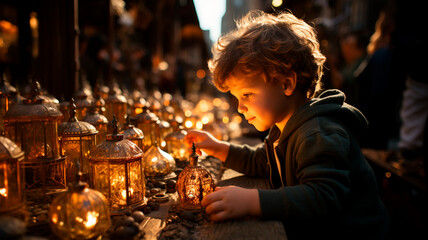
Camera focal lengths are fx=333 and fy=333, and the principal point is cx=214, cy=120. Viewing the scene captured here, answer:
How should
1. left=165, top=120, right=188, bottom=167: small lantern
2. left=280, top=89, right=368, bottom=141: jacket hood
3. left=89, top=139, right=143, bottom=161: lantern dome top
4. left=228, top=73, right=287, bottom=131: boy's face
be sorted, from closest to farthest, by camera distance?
→ 1. left=89, top=139, right=143, bottom=161: lantern dome top
2. left=280, top=89, right=368, bottom=141: jacket hood
3. left=228, top=73, right=287, bottom=131: boy's face
4. left=165, top=120, right=188, bottom=167: small lantern

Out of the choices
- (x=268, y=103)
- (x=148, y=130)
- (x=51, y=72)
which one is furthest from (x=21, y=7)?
(x=268, y=103)

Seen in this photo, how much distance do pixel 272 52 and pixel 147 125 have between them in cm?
97

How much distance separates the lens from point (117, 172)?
1.39 metres

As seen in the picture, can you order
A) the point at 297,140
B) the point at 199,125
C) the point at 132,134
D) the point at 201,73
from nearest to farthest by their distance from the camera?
the point at 297,140 < the point at 132,134 < the point at 199,125 < the point at 201,73

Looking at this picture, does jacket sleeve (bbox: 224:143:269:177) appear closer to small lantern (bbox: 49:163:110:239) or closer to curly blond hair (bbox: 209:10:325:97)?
curly blond hair (bbox: 209:10:325:97)

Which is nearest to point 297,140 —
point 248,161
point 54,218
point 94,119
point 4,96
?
point 248,161

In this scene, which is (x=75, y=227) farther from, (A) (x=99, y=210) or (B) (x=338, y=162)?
(B) (x=338, y=162)

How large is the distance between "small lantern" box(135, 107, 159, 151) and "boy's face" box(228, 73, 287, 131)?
693mm

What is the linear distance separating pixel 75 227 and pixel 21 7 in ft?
18.1

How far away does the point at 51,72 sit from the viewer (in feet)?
9.25

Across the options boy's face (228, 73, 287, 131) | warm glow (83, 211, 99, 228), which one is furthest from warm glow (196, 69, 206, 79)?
warm glow (83, 211, 99, 228)

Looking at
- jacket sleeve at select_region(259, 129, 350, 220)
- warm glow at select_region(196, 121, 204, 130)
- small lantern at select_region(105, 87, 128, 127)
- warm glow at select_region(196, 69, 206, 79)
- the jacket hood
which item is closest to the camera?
jacket sleeve at select_region(259, 129, 350, 220)

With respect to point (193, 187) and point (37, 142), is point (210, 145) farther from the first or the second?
point (37, 142)

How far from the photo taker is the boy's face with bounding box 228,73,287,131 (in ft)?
5.34
